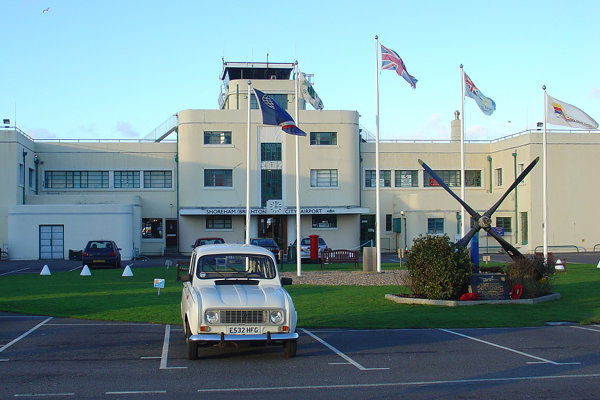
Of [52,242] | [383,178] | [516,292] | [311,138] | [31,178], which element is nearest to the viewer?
[516,292]

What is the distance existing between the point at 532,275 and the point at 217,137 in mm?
31069

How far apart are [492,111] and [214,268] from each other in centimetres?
1946

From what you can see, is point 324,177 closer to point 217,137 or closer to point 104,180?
point 217,137

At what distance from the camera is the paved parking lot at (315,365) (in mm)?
8883

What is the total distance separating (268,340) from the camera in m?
10.5

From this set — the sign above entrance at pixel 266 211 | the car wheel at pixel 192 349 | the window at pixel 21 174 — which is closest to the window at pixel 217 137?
the sign above entrance at pixel 266 211

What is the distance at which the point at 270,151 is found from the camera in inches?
1893

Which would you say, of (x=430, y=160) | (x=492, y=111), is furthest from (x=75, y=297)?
(x=430, y=160)

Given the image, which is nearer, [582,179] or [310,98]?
[310,98]

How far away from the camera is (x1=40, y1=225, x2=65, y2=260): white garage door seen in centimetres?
4303

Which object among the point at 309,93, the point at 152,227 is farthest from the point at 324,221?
the point at 309,93

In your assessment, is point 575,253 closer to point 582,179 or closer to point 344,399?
point 582,179

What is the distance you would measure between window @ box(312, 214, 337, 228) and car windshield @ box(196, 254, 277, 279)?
1423 inches

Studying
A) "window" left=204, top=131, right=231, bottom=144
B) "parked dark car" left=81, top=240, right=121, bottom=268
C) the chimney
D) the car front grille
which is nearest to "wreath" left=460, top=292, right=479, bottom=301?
the car front grille
